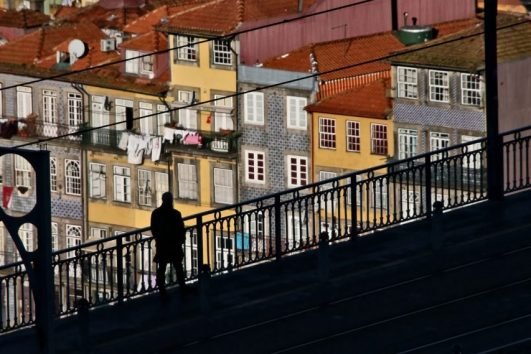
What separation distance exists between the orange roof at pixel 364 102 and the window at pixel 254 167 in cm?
611

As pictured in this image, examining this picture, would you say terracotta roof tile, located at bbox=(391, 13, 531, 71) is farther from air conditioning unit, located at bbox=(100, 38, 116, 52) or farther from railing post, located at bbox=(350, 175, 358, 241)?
railing post, located at bbox=(350, 175, 358, 241)

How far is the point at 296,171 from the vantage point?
97.9 m

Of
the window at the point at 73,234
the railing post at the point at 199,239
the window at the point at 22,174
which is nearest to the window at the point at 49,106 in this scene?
the window at the point at 22,174

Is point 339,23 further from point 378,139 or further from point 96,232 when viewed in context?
point 96,232

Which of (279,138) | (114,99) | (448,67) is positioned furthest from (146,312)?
(114,99)

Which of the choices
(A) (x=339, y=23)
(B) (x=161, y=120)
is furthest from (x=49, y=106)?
(A) (x=339, y=23)

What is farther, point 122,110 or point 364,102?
point 122,110

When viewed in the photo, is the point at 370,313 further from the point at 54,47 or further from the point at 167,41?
the point at 54,47

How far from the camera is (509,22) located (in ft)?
263

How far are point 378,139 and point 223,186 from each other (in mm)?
9412

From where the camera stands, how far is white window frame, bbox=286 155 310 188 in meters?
96.9

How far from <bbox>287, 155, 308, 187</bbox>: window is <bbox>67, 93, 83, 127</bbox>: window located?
12.4 m

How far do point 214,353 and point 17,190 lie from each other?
79967 mm

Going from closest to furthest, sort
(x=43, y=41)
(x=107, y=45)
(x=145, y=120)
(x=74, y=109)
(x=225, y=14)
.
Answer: (x=225, y=14)
(x=145, y=120)
(x=107, y=45)
(x=74, y=109)
(x=43, y=41)
